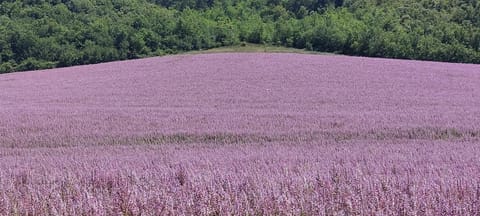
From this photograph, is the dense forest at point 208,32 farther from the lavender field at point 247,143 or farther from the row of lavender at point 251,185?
the row of lavender at point 251,185

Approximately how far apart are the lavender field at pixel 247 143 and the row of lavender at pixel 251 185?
0.02 m

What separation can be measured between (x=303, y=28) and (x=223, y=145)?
44447mm

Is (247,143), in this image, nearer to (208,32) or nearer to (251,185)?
(251,185)

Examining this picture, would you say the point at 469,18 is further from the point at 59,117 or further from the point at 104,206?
the point at 104,206

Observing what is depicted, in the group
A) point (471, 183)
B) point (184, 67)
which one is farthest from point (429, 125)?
point (184, 67)

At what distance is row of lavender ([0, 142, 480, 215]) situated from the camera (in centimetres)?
418

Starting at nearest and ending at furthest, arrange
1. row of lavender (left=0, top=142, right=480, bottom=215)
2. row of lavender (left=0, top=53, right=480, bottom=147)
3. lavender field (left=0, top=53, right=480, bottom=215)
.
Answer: row of lavender (left=0, top=142, right=480, bottom=215) → lavender field (left=0, top=53, right=480, bottom=215) → row of lavender (left=0, top=53, right=480, bottom=147)

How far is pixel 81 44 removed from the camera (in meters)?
49.8

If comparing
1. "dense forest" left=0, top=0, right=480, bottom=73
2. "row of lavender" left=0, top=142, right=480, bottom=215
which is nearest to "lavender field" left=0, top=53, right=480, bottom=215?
"row of lavender" left=0, top=142, right=480, bottom=215

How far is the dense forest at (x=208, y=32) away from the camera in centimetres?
4362

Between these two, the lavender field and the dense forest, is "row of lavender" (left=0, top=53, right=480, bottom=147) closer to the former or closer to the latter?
the lavender field

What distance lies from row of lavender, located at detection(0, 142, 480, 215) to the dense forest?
35.9 meters

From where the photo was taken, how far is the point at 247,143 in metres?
9.90

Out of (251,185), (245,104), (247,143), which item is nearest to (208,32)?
(245,104)
